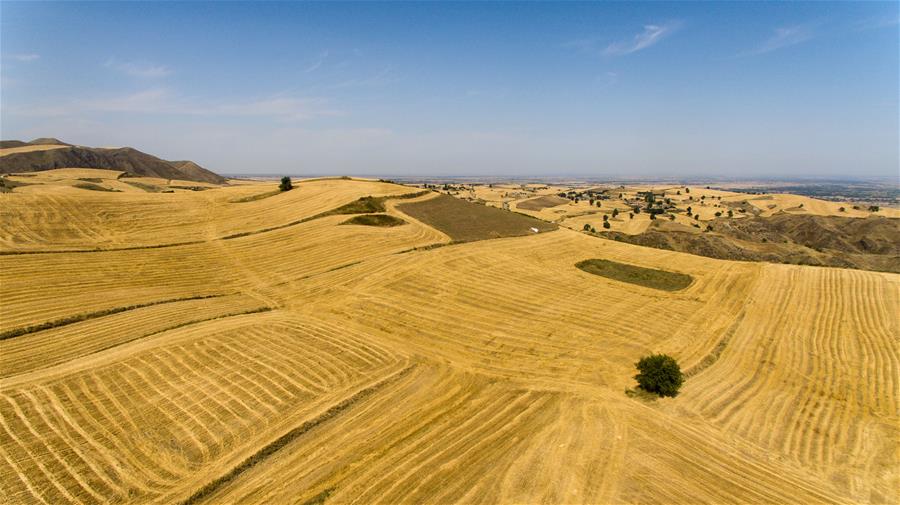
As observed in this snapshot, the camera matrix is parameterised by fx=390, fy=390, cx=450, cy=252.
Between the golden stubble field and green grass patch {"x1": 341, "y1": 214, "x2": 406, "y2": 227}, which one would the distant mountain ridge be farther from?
green grass patch {"x1": 341, "y1": 214, "x2": 406, "y2": 227}

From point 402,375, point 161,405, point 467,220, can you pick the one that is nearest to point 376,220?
point 467,220

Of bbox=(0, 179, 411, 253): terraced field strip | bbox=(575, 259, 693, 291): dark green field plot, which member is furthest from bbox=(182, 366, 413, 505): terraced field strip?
bbox=(575, 259, 693, 291): dark green field plot

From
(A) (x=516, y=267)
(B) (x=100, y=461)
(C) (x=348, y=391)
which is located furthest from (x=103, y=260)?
(A) (x=516, y=267)

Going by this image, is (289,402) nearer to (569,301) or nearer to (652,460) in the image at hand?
(652,460)

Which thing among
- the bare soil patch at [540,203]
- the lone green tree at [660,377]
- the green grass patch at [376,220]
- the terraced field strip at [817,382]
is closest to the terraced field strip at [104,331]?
the green grass patch at [376,220]

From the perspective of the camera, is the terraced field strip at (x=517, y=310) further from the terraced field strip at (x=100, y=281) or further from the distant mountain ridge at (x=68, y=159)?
the distant mountain ridge at (x=68, y=159)

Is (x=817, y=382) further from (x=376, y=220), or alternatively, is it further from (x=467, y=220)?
(x=376, y=220)
